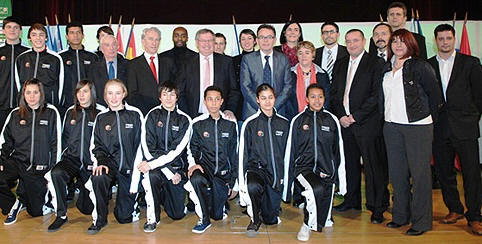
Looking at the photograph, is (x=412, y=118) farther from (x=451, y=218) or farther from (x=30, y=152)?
(x=30, y=152)

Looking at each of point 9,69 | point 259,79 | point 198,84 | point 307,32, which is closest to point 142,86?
point 198,84

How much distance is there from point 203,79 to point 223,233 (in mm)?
1629

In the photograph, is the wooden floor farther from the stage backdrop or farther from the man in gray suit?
the stage backdrop

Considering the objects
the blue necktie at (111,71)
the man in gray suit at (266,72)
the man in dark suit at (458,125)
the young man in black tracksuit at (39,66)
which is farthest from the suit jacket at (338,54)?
the young man in black tracksuit at (39,66)

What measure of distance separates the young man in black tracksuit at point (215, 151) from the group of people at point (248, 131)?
1 cm

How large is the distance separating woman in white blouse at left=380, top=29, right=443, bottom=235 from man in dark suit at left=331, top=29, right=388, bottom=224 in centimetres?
35

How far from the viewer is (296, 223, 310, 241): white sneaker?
3791 mm

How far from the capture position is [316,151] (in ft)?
13.7

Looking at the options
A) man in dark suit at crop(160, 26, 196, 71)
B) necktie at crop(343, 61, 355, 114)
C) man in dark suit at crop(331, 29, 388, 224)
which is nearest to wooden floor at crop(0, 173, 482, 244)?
man in dark suit at crop(331, 29, 388, 224)

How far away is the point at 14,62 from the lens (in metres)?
4.91

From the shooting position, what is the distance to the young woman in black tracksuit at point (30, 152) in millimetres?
4406

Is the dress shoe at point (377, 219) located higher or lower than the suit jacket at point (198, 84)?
lower

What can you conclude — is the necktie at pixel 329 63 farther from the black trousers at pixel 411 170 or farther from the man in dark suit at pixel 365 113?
the black trousers at pixel 411 170

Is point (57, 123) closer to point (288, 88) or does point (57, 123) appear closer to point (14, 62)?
point (14, 62)
